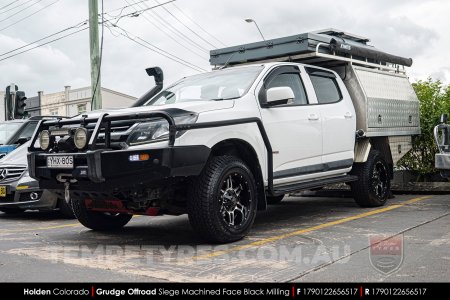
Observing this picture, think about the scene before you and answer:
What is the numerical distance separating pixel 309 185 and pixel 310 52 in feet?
6.57

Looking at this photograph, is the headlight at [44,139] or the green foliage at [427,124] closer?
the headlight at [44,139]

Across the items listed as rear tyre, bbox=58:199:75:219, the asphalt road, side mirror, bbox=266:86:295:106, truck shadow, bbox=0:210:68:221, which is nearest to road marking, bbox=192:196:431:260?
the asphalt road

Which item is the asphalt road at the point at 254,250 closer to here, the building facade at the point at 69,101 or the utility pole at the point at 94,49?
the utility pole at the point at 94,49

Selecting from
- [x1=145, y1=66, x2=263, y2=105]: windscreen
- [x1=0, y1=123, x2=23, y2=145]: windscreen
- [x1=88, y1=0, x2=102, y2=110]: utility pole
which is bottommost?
[x1=0, y1=123, x2=23, y2=145]: windscreen

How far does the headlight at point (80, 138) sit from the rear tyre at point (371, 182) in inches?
165

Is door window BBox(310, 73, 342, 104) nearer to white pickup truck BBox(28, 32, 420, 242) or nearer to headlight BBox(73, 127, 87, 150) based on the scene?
white pickup truck BBox(28, 32, 420, 242)

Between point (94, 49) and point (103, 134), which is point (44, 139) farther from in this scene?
point (94, 49)

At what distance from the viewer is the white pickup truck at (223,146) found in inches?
193

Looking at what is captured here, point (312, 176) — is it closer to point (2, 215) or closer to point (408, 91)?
point (408, 91)

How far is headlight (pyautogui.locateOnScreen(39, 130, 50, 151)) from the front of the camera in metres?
5.45

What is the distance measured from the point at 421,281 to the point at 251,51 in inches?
196

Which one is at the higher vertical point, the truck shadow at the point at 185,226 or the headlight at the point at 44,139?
the headlight at the point at 44,139

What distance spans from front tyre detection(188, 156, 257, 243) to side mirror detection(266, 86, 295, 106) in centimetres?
83

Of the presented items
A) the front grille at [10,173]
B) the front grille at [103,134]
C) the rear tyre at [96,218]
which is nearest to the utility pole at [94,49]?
the front grille at [10,173]
